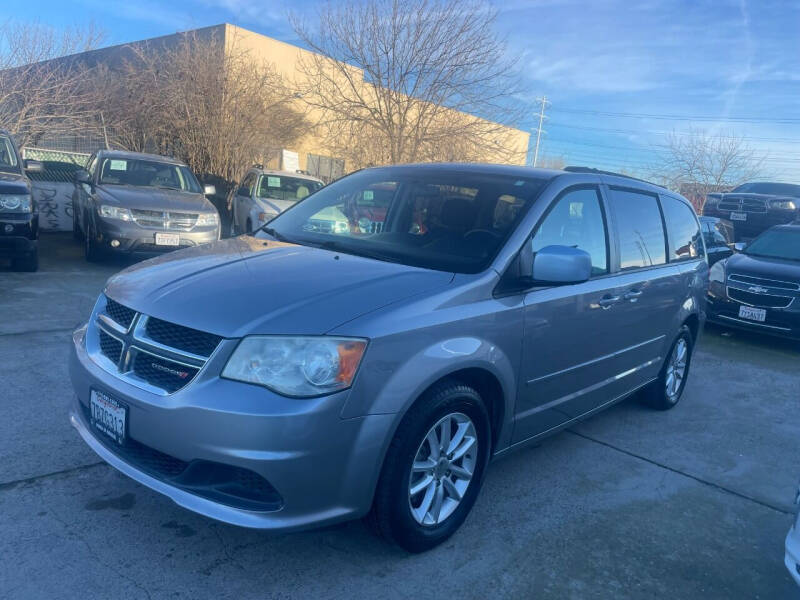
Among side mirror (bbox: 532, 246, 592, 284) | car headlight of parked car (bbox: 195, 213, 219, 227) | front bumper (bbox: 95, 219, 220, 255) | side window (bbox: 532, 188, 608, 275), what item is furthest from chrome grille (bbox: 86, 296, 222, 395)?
car headlight of parked car (bbox: 195, 213, 219, 227)

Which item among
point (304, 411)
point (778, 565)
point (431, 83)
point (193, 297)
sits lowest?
point (778, 565)

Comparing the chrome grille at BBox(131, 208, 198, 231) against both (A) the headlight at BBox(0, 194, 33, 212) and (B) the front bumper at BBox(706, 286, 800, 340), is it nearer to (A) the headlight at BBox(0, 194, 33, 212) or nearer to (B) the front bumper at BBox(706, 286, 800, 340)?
(A) the headlight at BBox(0, 194, 33, 212)

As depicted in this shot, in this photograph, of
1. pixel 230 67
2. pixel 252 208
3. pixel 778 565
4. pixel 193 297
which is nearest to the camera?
pixel 193 297

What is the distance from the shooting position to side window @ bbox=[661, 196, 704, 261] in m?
5.06

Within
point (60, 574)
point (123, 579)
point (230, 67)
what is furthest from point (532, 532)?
point (230, 67)

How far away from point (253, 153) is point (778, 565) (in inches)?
728

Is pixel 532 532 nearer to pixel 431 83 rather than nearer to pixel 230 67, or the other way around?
pixel 431 83

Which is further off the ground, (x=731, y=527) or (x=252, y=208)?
(x=252, y=208)

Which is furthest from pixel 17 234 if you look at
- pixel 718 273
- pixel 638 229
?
pixel 718 273

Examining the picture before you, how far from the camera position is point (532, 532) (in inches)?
128

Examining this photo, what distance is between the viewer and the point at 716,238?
1230 cm

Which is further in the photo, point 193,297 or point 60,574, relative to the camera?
point 193,297

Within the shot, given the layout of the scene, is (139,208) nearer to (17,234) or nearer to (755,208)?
(17,234)

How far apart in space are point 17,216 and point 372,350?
270 inches
